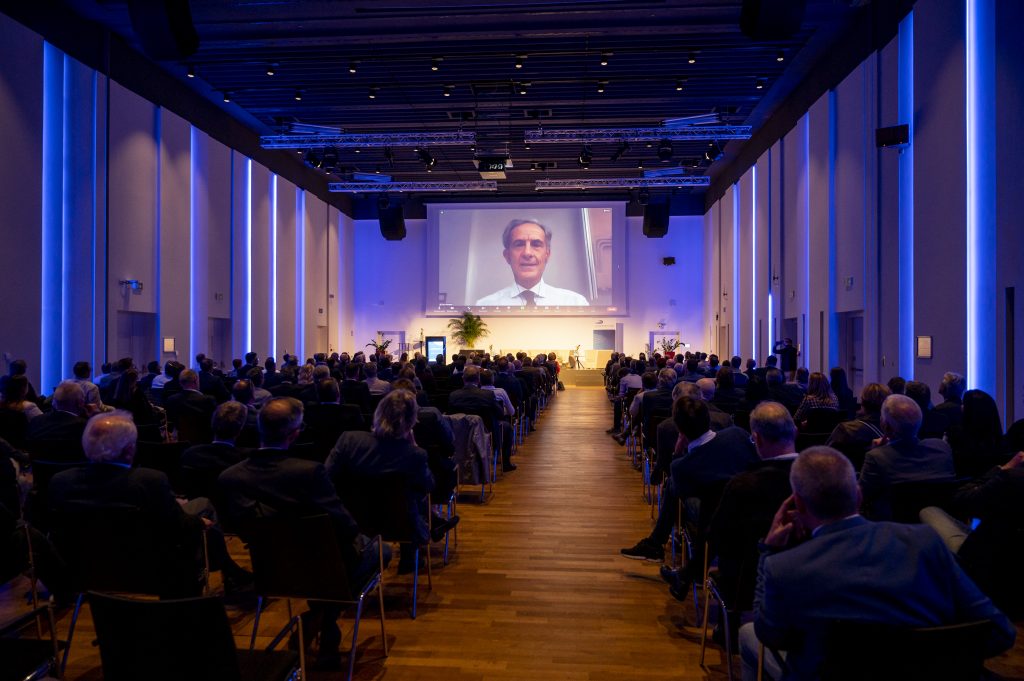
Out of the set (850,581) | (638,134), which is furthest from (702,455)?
(638,134)

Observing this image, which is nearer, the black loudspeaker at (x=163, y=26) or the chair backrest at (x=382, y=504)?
the chair backrest at (x=382, y=504)

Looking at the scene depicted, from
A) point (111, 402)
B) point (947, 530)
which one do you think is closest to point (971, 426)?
point (947, 530)

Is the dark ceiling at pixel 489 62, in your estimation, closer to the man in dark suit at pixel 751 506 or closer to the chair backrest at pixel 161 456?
the chair backrest at pixel 161 456

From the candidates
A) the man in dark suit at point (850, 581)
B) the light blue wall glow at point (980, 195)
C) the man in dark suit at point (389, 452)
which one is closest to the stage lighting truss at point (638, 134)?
the light blue wall glow at point (980, 195)

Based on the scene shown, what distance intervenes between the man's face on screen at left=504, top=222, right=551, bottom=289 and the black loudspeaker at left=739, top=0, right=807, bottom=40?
17.3 metres

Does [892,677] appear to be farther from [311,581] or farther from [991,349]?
[991,349]

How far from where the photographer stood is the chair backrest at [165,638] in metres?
1.97

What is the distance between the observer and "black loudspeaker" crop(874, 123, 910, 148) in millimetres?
9289

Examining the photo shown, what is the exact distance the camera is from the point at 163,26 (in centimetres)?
723

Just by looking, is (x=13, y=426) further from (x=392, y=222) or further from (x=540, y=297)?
(x=540, y=297)

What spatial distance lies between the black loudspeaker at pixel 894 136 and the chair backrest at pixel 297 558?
30.2 ft

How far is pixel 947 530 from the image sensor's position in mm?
3260

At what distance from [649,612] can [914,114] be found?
8.08 metres

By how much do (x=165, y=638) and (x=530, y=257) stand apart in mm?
23208
